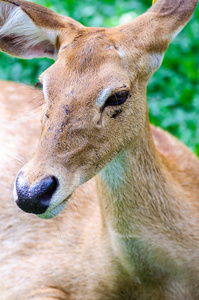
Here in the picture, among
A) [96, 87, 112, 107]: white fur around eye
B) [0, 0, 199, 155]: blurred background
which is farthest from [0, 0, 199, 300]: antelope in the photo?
[0, 0, 199, 155]: blurred background

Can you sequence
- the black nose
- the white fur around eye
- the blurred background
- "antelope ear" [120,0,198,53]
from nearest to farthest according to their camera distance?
the black nose < the white fur around eye < "antelope ear" [120,0,198,53] < the blurred background

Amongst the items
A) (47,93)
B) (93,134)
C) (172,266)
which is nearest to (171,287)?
(172,266)

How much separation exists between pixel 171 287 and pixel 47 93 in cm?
177

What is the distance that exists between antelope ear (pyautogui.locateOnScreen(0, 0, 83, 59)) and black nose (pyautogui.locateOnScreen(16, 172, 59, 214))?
110 centimetres

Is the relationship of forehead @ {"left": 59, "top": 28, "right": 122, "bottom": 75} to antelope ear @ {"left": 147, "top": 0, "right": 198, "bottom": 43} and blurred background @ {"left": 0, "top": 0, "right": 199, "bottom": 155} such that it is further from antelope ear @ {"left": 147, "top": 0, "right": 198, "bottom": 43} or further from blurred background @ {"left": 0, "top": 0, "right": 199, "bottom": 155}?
blurred background @ {"left": 0, "top": 0, "right": 199, "bottom": 155}

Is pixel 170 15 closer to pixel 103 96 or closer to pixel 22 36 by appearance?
pixel 103 96

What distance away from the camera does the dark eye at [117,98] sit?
2916mm

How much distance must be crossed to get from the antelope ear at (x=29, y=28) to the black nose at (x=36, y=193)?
1.10m

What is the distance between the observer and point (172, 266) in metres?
3.65

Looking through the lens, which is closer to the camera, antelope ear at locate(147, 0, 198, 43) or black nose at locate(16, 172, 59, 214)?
black nose at locate(16, 172, 59, 214)

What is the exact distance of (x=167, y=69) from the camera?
615cm

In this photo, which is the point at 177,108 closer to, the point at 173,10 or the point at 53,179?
the point at 173,10

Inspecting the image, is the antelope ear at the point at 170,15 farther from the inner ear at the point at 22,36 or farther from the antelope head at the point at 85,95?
the inner ear at the point at 22,36

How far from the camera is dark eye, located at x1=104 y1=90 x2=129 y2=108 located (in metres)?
2.92
